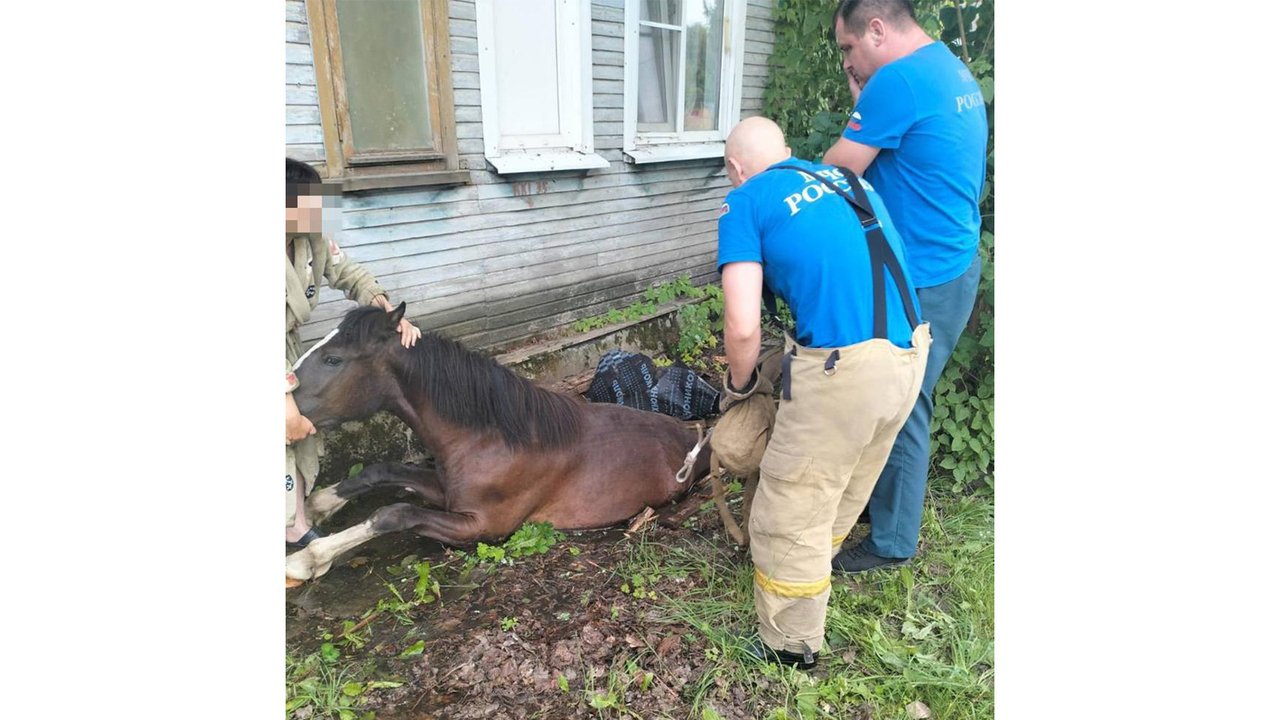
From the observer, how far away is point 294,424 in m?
3.18

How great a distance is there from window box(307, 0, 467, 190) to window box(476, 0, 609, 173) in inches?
13.6

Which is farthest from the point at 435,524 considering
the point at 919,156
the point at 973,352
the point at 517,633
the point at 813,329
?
the point at 973,352

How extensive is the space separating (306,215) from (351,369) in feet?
2.44

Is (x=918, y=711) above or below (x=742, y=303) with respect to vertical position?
below

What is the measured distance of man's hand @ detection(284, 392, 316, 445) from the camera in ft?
10.3

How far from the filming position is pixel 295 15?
4.08m

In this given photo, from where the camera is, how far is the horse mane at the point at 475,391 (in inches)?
142

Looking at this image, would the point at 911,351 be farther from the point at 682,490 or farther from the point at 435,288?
the point at 435,288

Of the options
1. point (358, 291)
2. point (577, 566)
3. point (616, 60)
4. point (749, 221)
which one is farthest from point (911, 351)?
point (616, 60)

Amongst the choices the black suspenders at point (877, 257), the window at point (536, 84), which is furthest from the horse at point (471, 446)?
the window at point (536, 84)

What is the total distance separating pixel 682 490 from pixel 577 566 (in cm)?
96

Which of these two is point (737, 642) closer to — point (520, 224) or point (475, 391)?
point (475, 391)

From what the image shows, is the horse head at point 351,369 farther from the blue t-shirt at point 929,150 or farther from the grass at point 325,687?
the blue t-shirt at point 929,150

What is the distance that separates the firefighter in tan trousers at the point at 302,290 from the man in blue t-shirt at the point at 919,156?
88.3 inches
